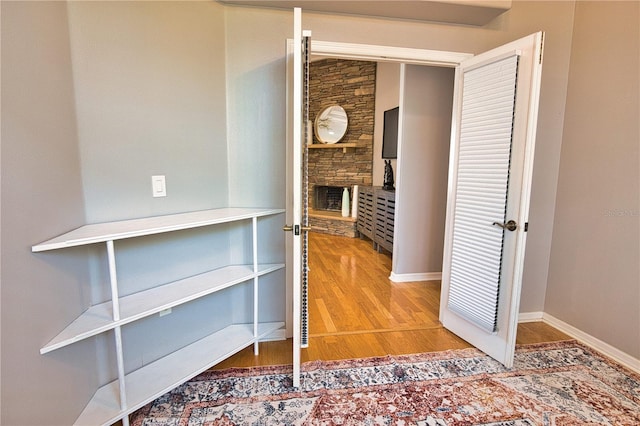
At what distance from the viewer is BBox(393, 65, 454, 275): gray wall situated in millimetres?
3466

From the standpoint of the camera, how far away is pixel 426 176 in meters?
3.62

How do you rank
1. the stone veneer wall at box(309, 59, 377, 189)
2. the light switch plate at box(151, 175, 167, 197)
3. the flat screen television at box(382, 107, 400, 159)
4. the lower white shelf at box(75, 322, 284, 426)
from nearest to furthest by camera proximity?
the lower white shelf at box(75, 322, 284, 426), the light switch plate at box(151, 175, 167, 197), the flat screen television at box(382, 107, 400, 159), the stone veneer wall at box(309, 59, 377, 189)

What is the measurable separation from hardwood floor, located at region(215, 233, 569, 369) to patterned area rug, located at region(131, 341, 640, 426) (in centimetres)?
14

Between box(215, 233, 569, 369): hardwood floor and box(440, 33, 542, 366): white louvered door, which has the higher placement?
box(440, 33, 542, 366): white louvered door

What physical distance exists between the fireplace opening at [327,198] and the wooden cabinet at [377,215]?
93 cm

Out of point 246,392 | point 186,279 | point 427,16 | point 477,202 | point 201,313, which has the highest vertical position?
point 427,16

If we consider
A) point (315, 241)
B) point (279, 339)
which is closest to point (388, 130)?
point (315, 241)

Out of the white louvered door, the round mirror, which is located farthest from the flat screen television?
the white louvered door

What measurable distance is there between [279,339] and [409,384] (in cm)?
100

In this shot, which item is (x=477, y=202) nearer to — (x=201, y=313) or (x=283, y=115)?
(x=283, y=115)

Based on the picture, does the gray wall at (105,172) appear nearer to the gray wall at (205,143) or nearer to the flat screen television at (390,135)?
the gray wall at (205,143)

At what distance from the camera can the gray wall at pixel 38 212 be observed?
3.52 ft

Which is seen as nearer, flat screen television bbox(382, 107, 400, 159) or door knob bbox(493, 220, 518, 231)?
door knob bbox(493, 220, 518, 231)

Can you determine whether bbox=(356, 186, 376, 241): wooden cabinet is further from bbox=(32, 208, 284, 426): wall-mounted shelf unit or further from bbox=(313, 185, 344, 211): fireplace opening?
bbox=(32, 208, 284, 426): wall-mounted shelf unit
